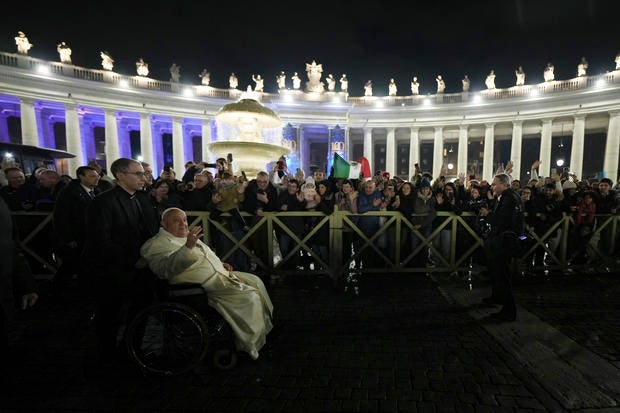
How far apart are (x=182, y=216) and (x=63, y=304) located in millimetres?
3482

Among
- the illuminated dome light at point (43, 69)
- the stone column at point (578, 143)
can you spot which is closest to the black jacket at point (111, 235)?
the illuminated dome light at point (43, 69)

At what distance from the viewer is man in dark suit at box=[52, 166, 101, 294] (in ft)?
16.2

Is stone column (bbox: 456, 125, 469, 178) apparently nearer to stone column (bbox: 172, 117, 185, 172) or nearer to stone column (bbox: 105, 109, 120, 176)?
stone column (bbox: 172, 117, 185, 172)

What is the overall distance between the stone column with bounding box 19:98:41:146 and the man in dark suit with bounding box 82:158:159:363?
3251cm

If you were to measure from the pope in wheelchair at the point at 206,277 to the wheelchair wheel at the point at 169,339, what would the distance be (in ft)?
0.88

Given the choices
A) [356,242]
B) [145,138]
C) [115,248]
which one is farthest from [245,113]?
[145,138]

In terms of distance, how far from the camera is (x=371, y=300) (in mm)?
5285

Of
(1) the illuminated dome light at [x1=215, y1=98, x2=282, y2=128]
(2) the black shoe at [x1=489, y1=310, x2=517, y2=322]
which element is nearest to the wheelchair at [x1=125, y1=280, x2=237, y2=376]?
(2) the black shoe at [x1=489, y1=310, x2=517, y2=322]

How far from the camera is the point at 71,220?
500cm

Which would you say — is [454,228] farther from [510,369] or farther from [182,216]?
[182,216]

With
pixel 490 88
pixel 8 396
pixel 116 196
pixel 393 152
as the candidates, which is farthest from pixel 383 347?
pixel 490 88

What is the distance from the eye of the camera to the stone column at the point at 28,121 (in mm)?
26219

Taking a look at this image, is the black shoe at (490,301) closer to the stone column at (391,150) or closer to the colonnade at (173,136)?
the colonnade at (173,136)

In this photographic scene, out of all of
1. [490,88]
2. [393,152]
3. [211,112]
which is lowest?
[393,152]
